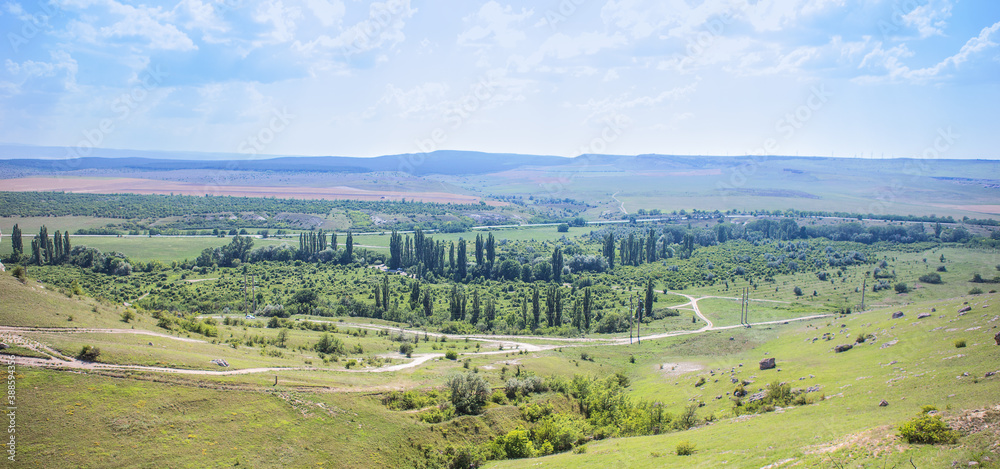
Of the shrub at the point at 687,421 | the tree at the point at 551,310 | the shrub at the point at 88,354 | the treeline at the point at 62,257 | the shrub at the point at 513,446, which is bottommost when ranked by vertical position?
the tree at the point at 551,310

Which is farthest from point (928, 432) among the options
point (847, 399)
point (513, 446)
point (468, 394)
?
point (468, 394)

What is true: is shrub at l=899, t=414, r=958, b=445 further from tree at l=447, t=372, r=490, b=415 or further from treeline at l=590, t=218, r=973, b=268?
treeline at l=590, t=218, r=973, b=268

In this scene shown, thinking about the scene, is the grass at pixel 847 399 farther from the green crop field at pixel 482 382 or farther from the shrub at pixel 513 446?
the shrub at pixel 513 446

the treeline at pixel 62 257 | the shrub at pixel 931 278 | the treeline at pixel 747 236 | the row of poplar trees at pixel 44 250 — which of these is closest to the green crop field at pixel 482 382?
the shrub at pixel 931 278

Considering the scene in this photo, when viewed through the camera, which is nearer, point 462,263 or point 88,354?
point 88,354

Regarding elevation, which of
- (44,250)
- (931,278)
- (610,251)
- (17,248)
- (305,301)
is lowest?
(305,301)

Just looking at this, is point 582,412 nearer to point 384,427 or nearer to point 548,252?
point 384,427

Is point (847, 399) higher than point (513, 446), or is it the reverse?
point (847, 399)

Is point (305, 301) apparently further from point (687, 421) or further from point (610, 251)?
point (610, 251)
